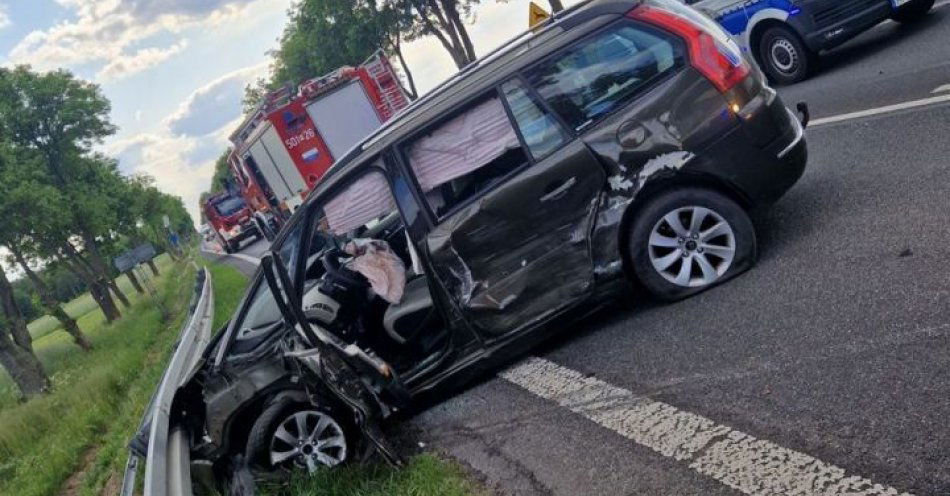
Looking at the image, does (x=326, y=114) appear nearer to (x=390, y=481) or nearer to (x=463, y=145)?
(x=463, y=145)

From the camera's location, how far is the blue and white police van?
870 cm

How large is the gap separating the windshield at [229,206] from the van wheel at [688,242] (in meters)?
29.6

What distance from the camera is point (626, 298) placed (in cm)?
475

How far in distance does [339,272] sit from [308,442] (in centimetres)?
118

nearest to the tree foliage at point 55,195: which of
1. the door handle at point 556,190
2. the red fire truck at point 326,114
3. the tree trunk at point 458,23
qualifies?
the red fire truck at point 326,114

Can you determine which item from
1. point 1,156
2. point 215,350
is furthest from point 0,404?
point 215,350

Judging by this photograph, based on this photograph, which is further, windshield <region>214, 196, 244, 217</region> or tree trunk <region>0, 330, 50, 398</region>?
windshield <region>214, 196, 244, 217</region>

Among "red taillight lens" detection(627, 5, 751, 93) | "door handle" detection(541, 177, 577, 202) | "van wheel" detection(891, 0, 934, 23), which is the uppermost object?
"red taillight lens" detection(627, 5, 751, 93)

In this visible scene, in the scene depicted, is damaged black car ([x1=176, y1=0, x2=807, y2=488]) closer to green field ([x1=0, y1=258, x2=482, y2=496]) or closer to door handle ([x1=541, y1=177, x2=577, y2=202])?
door handle ([x1=541, y1=177, x2=577, y2=202])

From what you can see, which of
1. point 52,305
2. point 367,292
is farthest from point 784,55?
point 52,305

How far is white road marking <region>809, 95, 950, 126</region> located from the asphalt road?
0.59 metres

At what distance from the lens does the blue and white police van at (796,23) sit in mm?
8703

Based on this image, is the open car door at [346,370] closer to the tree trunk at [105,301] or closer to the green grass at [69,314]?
the tree trunk at [105,301]

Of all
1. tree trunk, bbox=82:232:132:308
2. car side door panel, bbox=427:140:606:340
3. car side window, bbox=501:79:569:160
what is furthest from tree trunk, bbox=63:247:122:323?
car side window, bbox=501:79:569:160
